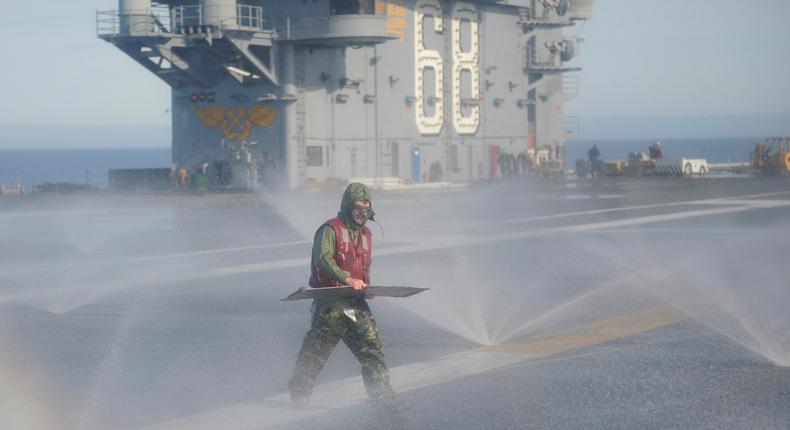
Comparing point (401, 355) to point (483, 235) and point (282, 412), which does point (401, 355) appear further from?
point (483, 235)

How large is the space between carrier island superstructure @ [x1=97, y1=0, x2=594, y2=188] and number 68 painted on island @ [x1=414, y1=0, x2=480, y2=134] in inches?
2.3

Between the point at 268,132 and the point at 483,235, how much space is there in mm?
19594

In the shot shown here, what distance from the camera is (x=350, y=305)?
360 inches

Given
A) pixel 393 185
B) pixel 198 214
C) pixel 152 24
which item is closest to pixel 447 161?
pixel 393 185

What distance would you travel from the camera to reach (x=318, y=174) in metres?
46.3

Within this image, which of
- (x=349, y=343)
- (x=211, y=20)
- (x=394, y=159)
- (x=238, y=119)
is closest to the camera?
(x=349, y=343)

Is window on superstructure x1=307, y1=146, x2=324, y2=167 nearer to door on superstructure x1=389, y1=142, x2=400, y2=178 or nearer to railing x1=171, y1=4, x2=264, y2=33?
door on superstructure x1=389, y1=142, x2=400, y2=178

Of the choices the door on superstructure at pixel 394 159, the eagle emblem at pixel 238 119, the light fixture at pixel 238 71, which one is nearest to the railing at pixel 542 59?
the door on superstructure at pixel 394 159

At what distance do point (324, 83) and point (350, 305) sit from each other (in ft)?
124

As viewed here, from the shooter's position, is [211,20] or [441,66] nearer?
[211,20]

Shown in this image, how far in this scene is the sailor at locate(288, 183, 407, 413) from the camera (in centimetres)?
901

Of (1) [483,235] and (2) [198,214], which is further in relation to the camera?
(2) [198,214]

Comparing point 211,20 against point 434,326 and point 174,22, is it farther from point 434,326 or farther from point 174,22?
point 434,326

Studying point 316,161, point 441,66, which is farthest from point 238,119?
point 441,66
